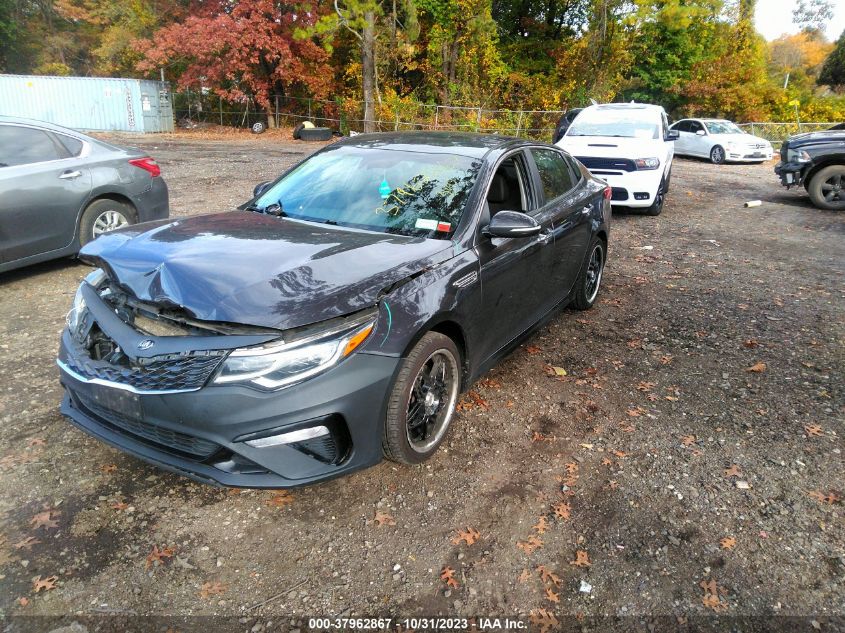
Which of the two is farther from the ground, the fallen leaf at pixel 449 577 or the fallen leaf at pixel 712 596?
the fallen leaf at pixel 449 577

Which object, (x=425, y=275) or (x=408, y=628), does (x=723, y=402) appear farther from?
(x=408, y=628)

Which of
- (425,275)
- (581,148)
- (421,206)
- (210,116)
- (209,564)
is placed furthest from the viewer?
(210,116)

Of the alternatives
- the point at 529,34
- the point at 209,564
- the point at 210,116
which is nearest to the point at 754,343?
the point at 209,564

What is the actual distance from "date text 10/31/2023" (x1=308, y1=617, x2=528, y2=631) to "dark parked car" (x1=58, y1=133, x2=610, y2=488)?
60cm

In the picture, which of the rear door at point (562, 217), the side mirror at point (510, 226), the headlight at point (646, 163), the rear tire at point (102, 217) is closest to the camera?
the side mirror at point (510, 226)

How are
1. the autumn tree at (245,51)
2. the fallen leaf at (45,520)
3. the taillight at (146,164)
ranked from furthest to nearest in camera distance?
the autumn tree at (245,51) → the taillight at (146,164) → the fallen leaf at (45,520)

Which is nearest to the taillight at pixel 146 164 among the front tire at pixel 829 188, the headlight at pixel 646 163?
the headlight at pixel 646 163

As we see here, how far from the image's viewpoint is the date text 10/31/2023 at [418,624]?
8.07 ft

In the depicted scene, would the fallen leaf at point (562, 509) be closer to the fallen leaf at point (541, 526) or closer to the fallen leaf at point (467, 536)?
the fallen leaf at point (541, 526)

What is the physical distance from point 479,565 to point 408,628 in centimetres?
47

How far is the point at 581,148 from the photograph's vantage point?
34.4 ft

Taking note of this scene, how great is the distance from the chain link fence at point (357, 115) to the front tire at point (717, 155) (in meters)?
6.72

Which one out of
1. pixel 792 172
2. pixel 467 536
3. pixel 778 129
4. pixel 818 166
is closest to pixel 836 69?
pixel 778 129

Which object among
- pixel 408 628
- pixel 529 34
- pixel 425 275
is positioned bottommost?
pixel 408 628
